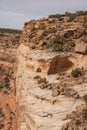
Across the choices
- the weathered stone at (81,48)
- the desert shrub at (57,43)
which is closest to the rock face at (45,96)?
the weathered stone at (81,48)

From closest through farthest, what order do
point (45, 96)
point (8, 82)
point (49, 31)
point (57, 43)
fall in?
1. point (45, 96)
2. point (57, 43)
3. point (49, 31)
4. point (8, 82)

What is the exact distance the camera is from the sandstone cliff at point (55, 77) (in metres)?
22.3

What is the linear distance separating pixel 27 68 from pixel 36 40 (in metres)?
2.97

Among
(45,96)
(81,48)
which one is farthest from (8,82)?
(45,96)

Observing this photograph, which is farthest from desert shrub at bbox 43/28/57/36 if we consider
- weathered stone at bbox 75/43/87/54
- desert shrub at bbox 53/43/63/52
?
weathered stone at bbox 75/43/87/54

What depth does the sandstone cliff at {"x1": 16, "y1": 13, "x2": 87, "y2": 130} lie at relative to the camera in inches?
876

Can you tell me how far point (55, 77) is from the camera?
28797 mm

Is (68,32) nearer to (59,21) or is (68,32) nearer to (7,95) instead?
(59,21)

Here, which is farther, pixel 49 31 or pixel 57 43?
pixel 49 31

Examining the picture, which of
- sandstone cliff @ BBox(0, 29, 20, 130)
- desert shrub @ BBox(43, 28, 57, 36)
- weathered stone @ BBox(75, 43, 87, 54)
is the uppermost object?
desert shrub @ BBox(43, 28, 57, 36)

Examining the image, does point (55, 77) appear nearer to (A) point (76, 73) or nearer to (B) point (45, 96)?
(A) point (76, 73)

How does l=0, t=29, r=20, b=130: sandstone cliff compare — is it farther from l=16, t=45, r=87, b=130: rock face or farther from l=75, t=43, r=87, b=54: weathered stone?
l=75, t=43, r=87, b=54: weathered stone

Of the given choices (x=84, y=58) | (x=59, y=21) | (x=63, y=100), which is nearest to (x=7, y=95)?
(x=59, y=21)

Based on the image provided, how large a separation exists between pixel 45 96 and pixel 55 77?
12.5ft
